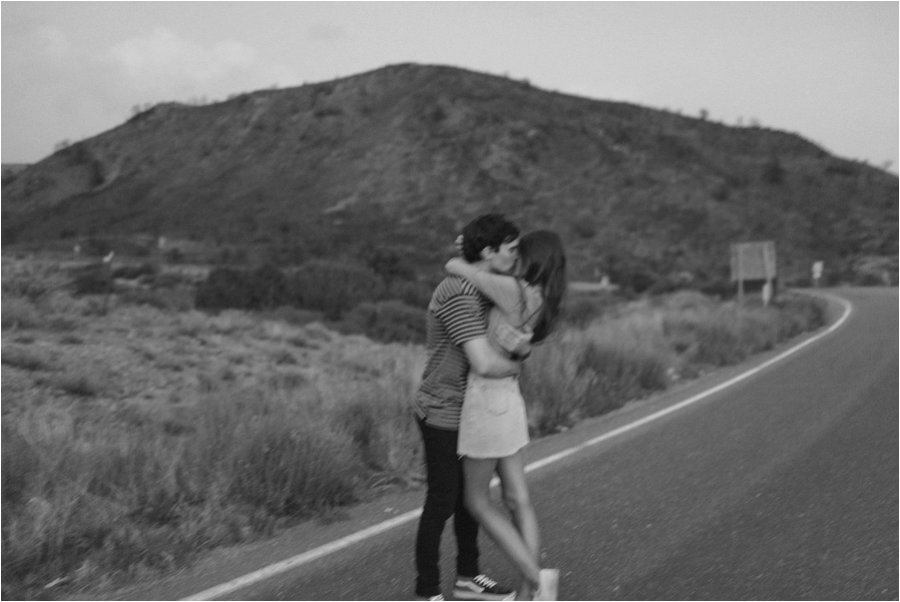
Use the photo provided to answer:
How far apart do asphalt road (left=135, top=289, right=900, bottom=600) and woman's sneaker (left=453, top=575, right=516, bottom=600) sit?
313mm

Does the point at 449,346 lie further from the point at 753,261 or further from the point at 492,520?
the point at 753,261

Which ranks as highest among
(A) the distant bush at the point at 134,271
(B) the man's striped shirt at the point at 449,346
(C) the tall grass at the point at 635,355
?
(B) the man's striped shirt at the point at 449,346

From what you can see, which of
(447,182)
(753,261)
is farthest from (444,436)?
(447,182)

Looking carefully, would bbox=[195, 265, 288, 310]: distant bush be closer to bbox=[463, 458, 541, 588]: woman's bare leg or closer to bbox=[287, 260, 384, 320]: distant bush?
bbox=[287, 260, 384, 320]: distant bush

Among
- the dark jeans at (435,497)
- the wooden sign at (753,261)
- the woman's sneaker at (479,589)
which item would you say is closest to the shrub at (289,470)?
the woman's sneaker at (479,589)

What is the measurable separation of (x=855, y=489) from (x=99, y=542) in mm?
5161

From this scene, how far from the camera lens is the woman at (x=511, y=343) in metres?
4.86

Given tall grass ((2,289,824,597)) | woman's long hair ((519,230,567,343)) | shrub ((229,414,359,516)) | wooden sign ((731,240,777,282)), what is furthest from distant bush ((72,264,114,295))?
woman's long hair ((519,230,567,343))

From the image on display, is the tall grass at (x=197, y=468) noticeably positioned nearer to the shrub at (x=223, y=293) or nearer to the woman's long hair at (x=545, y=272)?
the woman's long hair at (x=545, y=272)

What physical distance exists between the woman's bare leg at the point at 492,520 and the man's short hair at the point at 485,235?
970mm

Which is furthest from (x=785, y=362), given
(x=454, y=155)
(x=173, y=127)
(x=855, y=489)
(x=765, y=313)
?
(x=173, y=127)

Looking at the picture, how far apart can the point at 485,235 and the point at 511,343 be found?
19.6 inches

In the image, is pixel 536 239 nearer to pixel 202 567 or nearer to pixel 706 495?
pixel 202 567

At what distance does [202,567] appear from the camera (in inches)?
250
